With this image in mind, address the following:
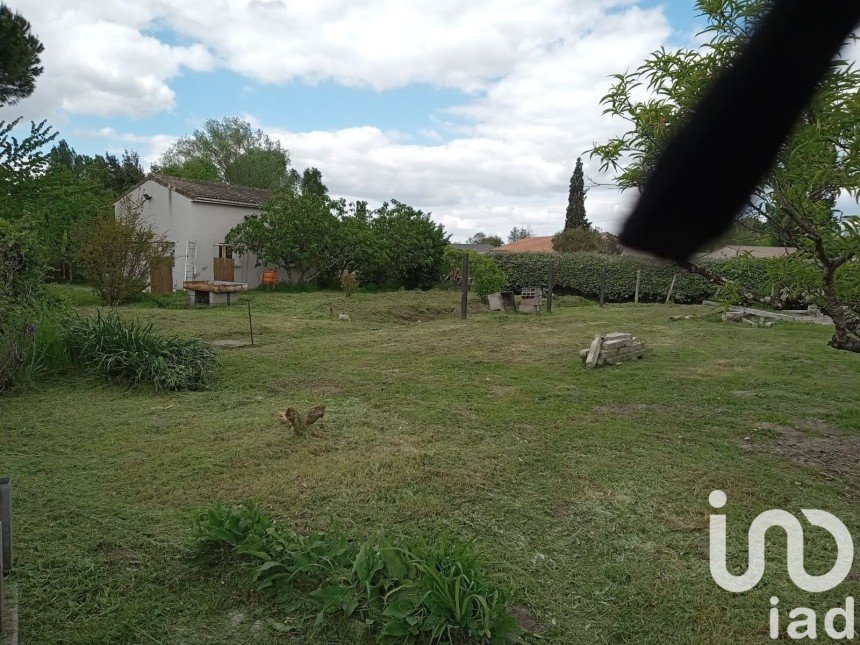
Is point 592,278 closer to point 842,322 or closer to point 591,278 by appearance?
point 591,278

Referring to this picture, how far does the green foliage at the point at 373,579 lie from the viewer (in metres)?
1.98

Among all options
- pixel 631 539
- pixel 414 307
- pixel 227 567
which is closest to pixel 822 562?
A: pixel 631 539

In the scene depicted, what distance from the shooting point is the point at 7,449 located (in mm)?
3889

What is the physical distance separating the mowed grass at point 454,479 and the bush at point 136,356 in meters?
0.21

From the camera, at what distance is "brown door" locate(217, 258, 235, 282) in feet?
64.9

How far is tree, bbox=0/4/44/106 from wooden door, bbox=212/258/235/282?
43.1 feet

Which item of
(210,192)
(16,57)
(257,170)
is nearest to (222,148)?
(257,170)

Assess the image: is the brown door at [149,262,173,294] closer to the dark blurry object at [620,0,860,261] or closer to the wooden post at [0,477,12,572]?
the wooden post at [0,477,12,572]

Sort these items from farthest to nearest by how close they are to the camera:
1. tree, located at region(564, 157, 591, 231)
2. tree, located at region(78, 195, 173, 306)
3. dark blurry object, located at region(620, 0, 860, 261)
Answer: tree, located at region(564, 157, 591, 231), tree, located at region(78, 195, 173, 306), dark blurry object, located at region(620, 0, 860, 261)

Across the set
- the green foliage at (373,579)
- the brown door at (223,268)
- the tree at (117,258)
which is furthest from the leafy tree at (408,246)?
the green foliage at (373,579)

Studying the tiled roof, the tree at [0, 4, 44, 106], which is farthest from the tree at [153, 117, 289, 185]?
the tree at [0, 4, 44, 106]

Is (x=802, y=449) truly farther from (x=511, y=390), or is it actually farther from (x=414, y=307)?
(x=414, y=307)

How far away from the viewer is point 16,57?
605cm

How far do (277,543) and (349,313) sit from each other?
10.8 m
